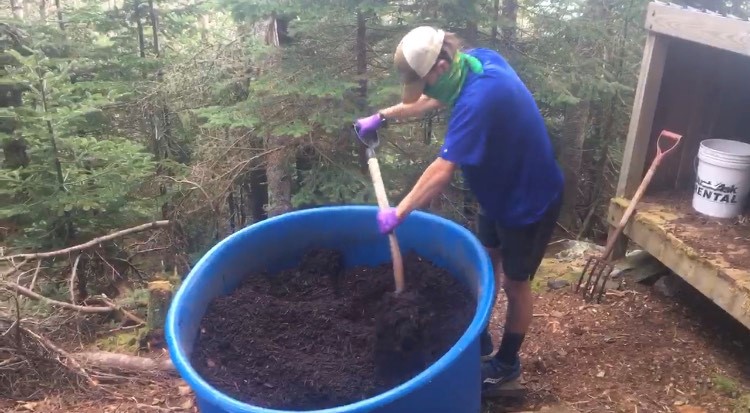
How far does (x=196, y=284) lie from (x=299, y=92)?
2.05 meters

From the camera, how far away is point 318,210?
8.87 feet

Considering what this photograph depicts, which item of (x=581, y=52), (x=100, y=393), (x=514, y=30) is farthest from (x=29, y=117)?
(x=581, y=52)

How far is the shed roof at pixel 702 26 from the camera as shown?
2576 mm

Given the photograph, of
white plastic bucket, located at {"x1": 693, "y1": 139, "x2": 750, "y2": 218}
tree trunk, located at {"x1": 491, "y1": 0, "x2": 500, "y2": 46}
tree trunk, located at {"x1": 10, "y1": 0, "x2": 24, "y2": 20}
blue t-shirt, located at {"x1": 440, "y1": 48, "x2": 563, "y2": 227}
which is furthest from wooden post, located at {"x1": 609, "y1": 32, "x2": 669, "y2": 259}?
tree trunk, located at {"x1": 10, "y1": 0, "x2": 24, "y2": 20}

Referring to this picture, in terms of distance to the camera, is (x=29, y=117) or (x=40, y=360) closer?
(x=40, y=360)

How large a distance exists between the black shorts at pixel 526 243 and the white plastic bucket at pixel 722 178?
138 centimetres

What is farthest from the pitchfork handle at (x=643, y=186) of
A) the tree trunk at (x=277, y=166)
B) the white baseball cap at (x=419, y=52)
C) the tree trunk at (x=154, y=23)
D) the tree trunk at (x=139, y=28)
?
the tree trunk at (x=139, y=28)

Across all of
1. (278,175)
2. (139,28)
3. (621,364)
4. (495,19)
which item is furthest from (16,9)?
(621,364)

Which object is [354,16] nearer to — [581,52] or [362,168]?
[362,168]

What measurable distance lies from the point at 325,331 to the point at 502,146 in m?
1.01

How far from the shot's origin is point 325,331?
2297 mm

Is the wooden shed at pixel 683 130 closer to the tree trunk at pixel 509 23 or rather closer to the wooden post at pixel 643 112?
the wooden post at pixel 643 112

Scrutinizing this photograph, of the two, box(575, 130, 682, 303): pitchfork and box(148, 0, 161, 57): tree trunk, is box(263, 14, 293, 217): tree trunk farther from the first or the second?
box(575, 130, 682, 303): pitchfork

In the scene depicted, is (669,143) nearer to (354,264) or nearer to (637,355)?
(637,355)
